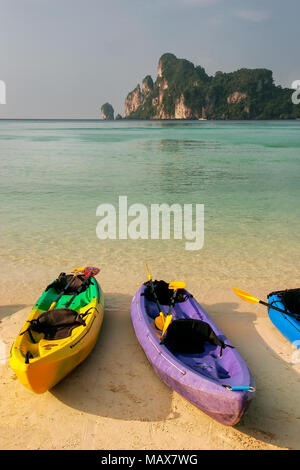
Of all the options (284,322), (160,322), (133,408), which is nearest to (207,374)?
(133,408)

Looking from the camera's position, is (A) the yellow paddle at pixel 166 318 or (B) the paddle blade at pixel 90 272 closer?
(A) the yellow paddle at pixel 166 318

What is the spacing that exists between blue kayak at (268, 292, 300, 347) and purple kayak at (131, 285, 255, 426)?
4.16ft

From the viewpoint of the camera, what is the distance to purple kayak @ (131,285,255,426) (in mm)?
3855

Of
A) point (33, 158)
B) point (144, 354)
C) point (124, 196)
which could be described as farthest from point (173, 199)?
point (33, 158)

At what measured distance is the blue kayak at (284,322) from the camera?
5.60 m

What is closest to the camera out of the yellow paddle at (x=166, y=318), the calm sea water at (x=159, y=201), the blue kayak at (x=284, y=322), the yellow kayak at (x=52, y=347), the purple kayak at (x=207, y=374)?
the purple kayak at (x=207, y=374)

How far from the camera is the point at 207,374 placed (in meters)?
4.50

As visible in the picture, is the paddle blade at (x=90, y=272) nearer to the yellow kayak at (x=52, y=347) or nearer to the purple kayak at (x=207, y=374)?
the yellow kayak at (x=52, y=347)

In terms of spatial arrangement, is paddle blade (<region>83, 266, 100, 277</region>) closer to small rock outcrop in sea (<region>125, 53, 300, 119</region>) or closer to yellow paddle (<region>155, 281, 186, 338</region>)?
yellow paddle (<region>155, 281, 186, 338</region>)

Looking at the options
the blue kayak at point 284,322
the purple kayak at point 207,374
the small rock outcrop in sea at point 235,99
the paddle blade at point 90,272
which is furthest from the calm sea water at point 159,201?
the small rock outcrop in sea at point 235,99

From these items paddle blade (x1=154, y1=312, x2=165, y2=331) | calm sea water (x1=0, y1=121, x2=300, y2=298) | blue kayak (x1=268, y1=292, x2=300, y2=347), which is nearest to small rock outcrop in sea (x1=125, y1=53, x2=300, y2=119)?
calm sea water (x1=0, y1=121, x2=300, y2=298)

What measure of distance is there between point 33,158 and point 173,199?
17.4 metres

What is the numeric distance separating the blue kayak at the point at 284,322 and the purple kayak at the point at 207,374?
1268 mm
